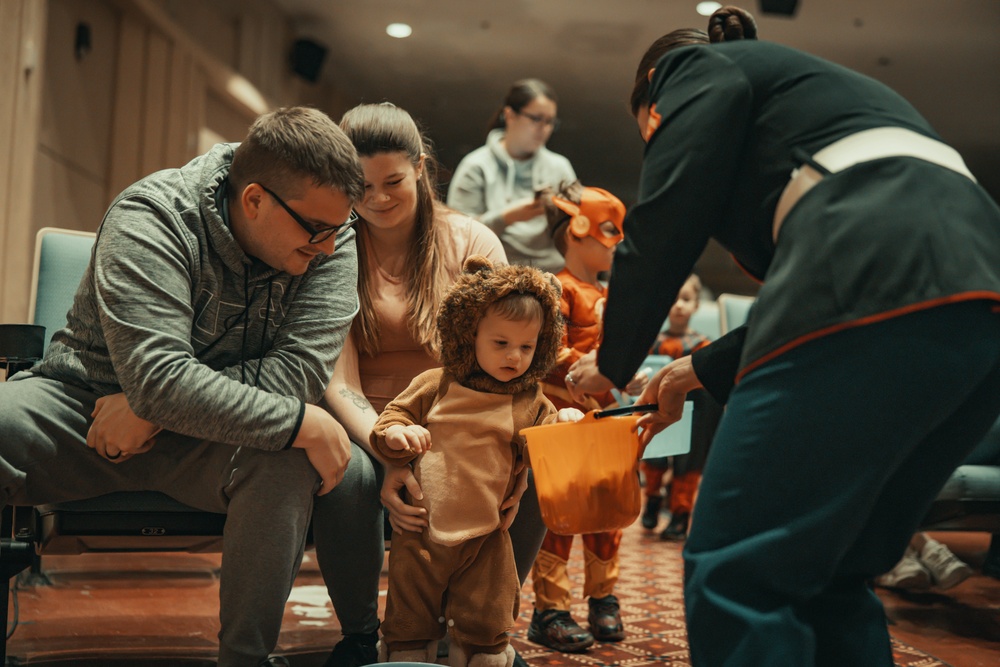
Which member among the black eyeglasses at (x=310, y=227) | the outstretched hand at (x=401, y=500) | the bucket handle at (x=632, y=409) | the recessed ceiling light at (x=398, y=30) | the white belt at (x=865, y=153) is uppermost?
the recessed ceiling light at (x=398, y=30)

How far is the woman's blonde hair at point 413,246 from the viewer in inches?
79.0

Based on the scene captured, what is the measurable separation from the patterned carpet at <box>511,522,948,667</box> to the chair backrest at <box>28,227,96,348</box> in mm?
1284

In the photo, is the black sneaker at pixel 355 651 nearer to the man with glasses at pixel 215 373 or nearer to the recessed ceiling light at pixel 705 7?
the man with glasses at pixel 215 373

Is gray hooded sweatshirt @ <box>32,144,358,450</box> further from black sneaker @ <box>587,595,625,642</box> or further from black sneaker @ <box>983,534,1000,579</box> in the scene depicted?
black sneaker @ <box>983,534,1000,579</box>

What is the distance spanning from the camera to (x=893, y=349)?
113cm

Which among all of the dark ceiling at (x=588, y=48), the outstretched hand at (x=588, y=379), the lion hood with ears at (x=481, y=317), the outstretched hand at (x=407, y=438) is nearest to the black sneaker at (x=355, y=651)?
the outstretched hand at (x=407, y=438)

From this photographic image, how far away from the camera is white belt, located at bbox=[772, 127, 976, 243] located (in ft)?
3.89

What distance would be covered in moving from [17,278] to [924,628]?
133 inches

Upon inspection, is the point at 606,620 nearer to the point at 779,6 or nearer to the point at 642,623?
the point at 642,623

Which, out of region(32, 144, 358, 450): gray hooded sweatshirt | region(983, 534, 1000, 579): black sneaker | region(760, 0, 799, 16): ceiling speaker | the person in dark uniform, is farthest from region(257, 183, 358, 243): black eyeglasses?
region(760, 0, 799, 16): ceiling speaker

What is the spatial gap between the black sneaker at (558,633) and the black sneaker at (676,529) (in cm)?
194

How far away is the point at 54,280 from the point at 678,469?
274cm

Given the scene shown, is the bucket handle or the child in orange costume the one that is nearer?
the bucket handle

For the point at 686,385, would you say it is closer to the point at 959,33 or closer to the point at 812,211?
the point at 812,211
